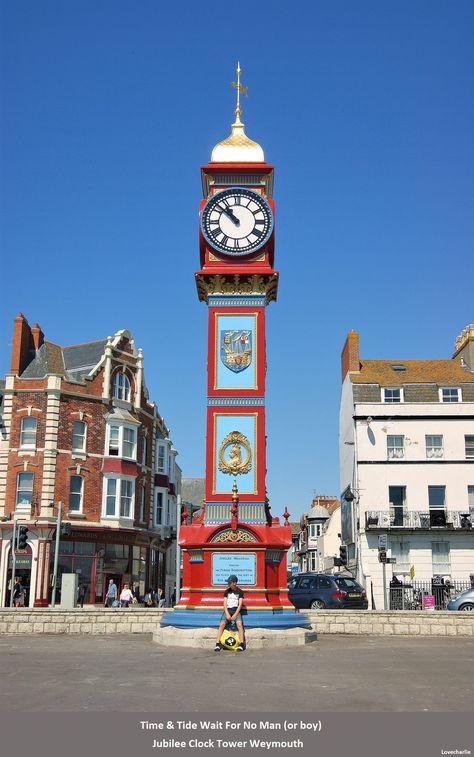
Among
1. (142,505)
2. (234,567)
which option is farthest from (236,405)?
(142,505)

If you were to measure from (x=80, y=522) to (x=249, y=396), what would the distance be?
22604 millimetres

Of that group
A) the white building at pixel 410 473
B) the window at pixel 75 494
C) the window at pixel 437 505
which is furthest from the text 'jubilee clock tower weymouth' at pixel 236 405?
the window at pixel 437 505

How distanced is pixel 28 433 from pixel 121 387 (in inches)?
269

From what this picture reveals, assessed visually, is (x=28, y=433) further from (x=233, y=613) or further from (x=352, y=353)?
(x=233, y=613)

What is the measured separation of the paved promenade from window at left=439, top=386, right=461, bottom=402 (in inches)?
1187

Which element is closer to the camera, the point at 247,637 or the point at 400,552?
the point at 247,637

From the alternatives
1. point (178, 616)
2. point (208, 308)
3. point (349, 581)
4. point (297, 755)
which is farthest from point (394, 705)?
point (349, 581)

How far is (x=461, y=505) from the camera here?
45.3 m

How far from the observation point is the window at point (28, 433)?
43.1 meters

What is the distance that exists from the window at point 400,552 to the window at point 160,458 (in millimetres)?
16294

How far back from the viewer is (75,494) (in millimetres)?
43594

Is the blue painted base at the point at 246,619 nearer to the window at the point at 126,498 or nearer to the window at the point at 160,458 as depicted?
the window at the point at 126,498

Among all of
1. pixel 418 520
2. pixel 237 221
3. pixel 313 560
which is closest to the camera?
pixel 237 221

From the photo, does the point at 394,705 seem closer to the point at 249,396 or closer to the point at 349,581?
the point at 249,396
